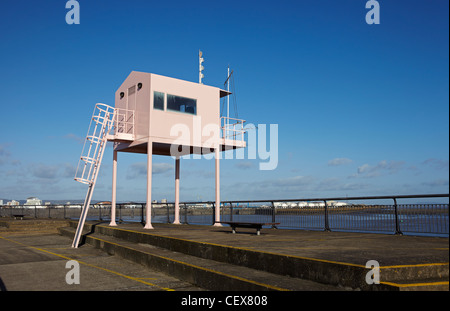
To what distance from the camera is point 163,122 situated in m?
18.1

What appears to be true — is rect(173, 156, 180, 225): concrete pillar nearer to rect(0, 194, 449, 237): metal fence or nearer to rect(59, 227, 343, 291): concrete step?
rect(0, 194, 449, 237): metal fence

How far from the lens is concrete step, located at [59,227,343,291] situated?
6202 mm

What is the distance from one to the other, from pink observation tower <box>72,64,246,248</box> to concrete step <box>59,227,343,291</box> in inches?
262

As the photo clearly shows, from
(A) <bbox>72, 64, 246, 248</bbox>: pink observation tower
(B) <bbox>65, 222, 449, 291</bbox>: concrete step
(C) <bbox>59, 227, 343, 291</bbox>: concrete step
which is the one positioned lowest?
(C) <bbox>59, 227, 343, 291</bbox>: concrete step

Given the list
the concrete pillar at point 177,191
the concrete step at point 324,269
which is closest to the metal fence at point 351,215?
the concrete pillar at point 177,191

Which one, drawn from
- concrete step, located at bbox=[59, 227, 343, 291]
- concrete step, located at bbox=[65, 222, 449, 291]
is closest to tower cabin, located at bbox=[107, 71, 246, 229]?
concrete step, located at bbox=[59, 227, 343, 291]

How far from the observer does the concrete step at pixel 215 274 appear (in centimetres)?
620

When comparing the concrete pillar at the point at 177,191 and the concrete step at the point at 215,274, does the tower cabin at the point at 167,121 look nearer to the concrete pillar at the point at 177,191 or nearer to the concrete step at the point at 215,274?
the concrete pillar at the point at 177,191

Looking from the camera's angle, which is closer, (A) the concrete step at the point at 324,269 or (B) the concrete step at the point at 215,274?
(A) the concrete step at the point at 324,269

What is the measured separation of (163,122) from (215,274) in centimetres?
1177

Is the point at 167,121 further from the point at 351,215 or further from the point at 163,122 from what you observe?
the point at 351,215

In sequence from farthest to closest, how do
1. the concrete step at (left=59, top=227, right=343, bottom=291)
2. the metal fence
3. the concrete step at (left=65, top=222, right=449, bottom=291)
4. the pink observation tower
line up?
the pink observation tower
the metal fence
the concrete step at (left=59, top=227, right=343, bottom=291)
the concrete step at (left=65, top=222, right=449, bottom=291)

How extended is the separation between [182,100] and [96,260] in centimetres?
960
